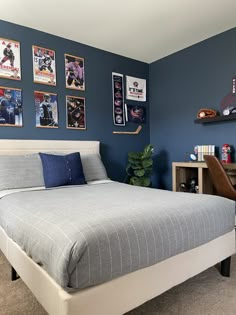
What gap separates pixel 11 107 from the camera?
2.70 m

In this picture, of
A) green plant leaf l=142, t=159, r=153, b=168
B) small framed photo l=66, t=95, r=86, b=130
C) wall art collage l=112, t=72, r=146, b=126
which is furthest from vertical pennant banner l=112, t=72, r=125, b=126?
green plant leaf l=142, t=159, r=153, b=168

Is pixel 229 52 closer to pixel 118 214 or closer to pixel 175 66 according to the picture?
pixel 175 66

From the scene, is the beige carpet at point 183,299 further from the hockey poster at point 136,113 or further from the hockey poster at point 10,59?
the hockey poster at point 136,113

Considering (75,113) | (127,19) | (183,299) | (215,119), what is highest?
(127,19)

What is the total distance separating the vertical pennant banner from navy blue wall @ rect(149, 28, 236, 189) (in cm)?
63

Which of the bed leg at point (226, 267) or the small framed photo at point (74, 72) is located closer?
the bed leg at point (226, 267)

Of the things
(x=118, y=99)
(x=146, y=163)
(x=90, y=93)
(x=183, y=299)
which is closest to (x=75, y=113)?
(x=90, y=93)

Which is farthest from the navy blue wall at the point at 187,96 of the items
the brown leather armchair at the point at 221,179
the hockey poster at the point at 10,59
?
the hockey poster at the point at 10,59

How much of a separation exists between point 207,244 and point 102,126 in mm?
2360

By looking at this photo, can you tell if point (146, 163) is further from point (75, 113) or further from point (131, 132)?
point (75, 113)

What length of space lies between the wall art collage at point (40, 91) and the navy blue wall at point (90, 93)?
50mm

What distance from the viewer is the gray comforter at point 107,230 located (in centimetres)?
96

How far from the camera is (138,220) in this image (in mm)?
1170

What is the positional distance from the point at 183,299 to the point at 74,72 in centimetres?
284
